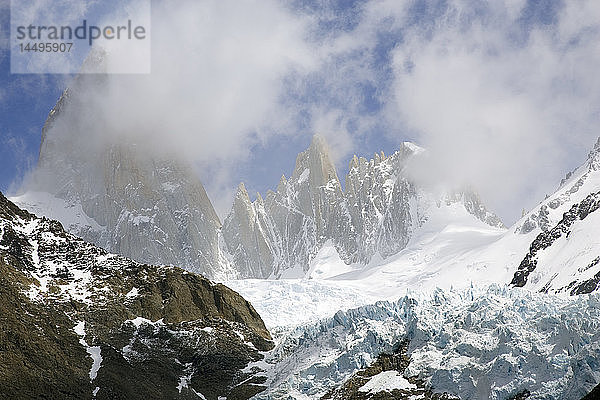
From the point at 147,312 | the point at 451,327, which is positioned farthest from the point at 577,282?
the point at 147,312

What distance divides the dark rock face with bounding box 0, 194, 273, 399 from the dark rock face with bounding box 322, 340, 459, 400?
16765 mm

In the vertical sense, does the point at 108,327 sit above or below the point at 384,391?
above

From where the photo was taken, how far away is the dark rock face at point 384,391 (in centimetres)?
8153

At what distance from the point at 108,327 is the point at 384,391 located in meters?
48.1

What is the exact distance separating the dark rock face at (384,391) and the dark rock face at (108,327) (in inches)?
660

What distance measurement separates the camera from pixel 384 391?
278 ft

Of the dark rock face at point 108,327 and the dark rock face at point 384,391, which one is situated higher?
the dark rock face at point 108,327

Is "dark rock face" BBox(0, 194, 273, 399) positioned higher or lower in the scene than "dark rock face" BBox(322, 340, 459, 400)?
higher

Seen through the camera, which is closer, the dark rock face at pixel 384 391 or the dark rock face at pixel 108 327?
the dark rock face at pixel 384 391

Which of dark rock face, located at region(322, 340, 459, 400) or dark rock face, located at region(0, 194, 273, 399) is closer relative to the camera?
dark rock face, located at region(322, 340, 459, 400)

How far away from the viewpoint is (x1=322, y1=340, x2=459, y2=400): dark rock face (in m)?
81.5

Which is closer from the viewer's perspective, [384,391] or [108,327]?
[384,391]

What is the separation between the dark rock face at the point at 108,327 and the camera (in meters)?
91.4

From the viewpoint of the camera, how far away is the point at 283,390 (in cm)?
9225
